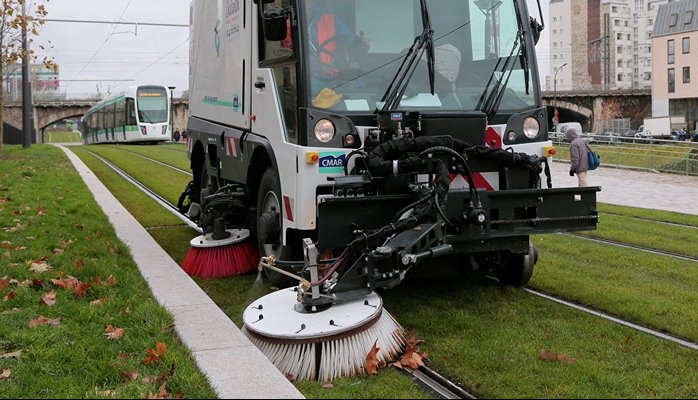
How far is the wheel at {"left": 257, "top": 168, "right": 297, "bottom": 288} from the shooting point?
645cm

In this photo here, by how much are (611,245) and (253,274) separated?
4839mm

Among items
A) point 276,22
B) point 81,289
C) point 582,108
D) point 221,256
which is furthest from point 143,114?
point 582,108

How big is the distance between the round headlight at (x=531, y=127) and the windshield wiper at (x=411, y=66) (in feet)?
2.79

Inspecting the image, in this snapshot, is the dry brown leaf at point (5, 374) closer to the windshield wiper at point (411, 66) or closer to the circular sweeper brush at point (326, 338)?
the circular sweeper brush at point (326, 338)

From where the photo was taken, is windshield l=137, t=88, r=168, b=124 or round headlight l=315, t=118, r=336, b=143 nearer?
round headlight l=315, t=118, r=336, b=143

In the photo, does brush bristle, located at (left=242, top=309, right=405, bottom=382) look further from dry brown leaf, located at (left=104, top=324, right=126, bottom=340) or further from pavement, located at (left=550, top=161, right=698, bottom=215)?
pavement, located at (left=550, top=161, right=698, bottom=215)

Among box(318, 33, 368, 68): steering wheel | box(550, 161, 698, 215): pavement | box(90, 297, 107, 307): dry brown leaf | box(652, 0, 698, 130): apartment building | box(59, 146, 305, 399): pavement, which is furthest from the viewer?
box(652, 0, 698, 130): apartment building

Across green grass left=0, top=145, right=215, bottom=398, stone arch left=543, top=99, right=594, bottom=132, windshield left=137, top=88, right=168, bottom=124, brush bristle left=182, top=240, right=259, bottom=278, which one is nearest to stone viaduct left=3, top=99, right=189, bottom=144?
windshield left=137, top=88, right=168, bottom=124

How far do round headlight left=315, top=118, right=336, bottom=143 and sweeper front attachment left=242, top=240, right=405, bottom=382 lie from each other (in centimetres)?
110

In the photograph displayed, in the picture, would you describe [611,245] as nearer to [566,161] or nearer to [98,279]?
[98,279]

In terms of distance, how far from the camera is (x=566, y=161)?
30172mm

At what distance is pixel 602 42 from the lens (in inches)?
4395

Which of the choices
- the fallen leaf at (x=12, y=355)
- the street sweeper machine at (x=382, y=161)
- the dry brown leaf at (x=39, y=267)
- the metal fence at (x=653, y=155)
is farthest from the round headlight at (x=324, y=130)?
the metal fence at (x=653, y=155)

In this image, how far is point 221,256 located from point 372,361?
3.56 m
